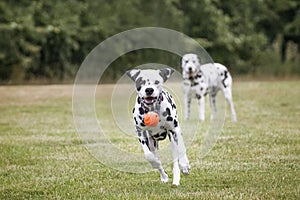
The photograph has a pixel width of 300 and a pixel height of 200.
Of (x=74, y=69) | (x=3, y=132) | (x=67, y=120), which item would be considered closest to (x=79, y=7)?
(x=74, y=69)

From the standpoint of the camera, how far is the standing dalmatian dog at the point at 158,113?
23.8 ft

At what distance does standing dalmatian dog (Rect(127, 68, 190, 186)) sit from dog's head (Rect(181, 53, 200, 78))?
786 centimetres

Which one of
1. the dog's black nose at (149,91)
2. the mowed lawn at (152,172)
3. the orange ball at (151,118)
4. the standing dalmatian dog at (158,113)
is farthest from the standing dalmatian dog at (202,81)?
the dog's black nose at (149,91)

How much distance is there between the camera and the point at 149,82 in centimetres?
722

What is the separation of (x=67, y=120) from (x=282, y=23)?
26.5 metres

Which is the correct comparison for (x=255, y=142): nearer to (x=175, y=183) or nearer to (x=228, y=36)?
(x=175, y=183)

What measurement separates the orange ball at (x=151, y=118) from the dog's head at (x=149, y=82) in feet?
0.46

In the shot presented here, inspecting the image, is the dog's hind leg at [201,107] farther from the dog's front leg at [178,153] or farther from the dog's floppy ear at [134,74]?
the dog's floppy ear at [134,74]

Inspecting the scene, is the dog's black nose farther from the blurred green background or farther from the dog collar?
the blurred green background

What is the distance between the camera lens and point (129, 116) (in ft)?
30.3

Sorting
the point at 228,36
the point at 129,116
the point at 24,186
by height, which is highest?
the point at 228,36

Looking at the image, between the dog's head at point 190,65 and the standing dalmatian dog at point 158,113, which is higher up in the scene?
the dog's head at point 190,65

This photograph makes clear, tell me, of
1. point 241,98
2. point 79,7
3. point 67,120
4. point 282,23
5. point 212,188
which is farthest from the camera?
point 282,23

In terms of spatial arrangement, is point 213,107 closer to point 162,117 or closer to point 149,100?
point 162,117
